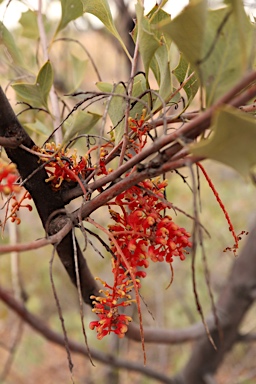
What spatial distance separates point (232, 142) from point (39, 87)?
0.80ft

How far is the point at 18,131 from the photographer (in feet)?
1.07

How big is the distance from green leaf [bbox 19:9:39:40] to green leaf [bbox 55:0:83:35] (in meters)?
0.12

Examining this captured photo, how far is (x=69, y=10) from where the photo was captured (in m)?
0.49

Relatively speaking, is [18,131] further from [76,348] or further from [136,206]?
[76,348]

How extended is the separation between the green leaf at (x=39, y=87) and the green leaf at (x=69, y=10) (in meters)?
0.12

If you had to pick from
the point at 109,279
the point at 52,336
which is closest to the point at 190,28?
the point at 52,336

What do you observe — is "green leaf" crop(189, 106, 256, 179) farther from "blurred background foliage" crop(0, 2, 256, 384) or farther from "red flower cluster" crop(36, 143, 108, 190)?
"blurred background foliage" crop(0, 2, 256, 384)

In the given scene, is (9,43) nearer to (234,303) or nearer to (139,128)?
(139,128)

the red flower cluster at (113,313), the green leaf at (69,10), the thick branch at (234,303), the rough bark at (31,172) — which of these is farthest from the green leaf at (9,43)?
the thick branch at (234,303)

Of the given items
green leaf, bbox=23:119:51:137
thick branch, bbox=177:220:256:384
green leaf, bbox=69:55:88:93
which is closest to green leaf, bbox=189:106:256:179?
green leaf, bbox=23:119:51:137

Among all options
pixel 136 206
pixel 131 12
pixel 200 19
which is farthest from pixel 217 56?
pixel 131 12

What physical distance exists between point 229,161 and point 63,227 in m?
0.14

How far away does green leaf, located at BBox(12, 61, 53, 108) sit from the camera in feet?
1.28

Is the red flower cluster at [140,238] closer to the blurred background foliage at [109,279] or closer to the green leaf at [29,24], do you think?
the green leaf at [29,24]
